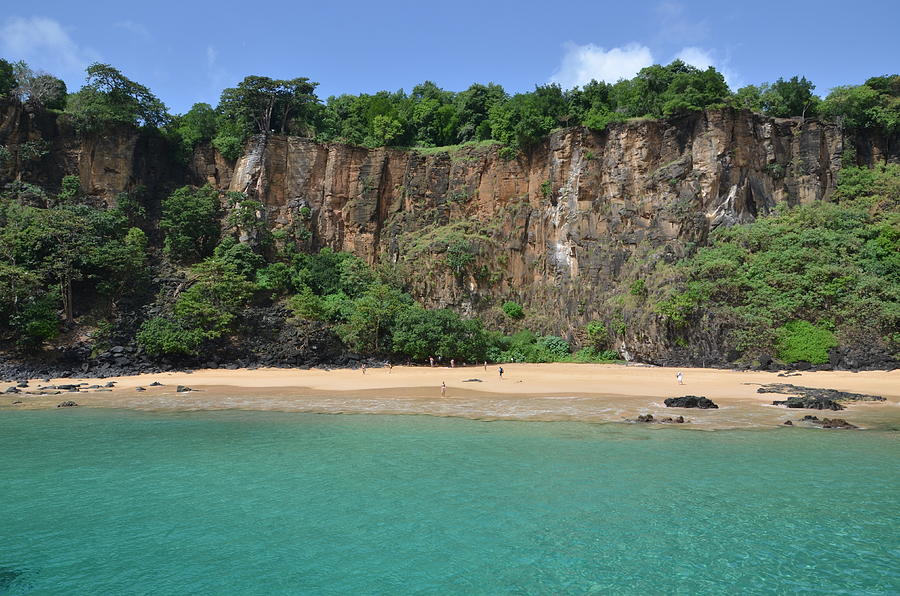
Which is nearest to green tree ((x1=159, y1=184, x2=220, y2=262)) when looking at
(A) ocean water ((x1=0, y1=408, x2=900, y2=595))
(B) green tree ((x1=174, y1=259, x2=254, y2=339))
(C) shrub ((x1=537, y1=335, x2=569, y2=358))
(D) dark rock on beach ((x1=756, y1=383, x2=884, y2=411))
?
(B) green tree ((x1=174, y1=259, x2=254, y2=339))

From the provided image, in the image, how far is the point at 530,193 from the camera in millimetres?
48812

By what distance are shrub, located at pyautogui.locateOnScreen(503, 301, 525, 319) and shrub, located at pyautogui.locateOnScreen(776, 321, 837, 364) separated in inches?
751

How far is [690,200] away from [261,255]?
3383 cm

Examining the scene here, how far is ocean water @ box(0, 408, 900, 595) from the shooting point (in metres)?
8.12

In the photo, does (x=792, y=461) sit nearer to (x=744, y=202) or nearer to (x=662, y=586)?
(x=662, y=586)

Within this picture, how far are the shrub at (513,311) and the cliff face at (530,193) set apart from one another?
88 cm

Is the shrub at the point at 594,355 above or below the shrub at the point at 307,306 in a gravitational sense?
below

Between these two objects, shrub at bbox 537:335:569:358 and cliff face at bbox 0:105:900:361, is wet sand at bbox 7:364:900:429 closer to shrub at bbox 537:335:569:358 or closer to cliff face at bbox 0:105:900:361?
shrub at bbox 537:335:569:358

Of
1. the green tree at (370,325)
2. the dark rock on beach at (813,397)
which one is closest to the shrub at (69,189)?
the green tree at (370,325)

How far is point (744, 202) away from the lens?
133 feet

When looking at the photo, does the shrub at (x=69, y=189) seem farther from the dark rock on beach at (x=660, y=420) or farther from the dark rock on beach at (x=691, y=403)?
the dark rock on beach at (x=691, y=403)

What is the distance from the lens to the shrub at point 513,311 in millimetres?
45562

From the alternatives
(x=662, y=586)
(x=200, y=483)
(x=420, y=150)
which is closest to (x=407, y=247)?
(x=420, y=150)

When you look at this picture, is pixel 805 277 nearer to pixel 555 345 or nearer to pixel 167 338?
pixel 555 345
